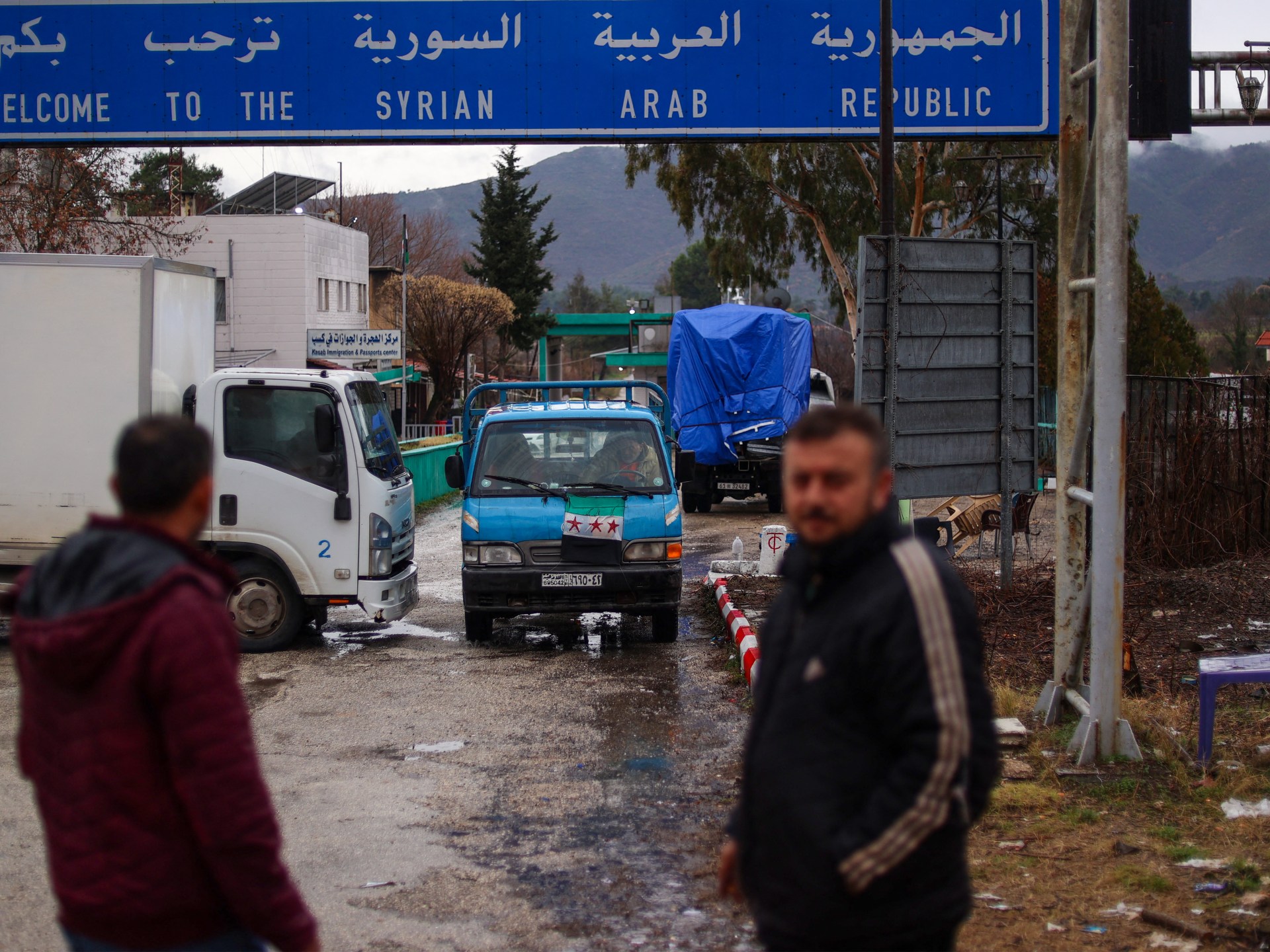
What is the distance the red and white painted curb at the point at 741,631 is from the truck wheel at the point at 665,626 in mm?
494

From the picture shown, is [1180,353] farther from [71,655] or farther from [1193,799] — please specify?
[71,655]

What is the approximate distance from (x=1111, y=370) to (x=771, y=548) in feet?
24.7

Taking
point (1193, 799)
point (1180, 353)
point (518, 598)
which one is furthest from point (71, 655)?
point (1180, 353)

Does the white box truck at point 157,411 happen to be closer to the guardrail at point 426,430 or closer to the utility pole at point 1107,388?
the utility pole at point 1107,388

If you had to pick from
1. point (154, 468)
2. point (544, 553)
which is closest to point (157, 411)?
point (544, 553)

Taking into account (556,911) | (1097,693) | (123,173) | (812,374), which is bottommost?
(556,911)

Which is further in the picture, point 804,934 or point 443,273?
point 443,273

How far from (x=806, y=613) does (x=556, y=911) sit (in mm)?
2949

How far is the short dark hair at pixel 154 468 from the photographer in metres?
2.47

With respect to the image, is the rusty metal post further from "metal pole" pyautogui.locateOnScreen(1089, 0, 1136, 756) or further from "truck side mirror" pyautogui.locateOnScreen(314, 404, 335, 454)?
"truck side mirror" pyautogui.locateOnScreen(314, 404, 335, 454)

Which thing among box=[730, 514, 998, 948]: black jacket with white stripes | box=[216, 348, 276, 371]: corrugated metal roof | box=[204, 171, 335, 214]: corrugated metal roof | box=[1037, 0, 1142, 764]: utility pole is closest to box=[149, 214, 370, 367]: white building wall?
box=[216, 348, 276, 371]: corrugated metal roof

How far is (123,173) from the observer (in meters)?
23.3

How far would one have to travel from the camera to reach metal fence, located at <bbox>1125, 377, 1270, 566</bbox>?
489 inches

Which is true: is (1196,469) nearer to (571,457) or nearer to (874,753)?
(571,457)
